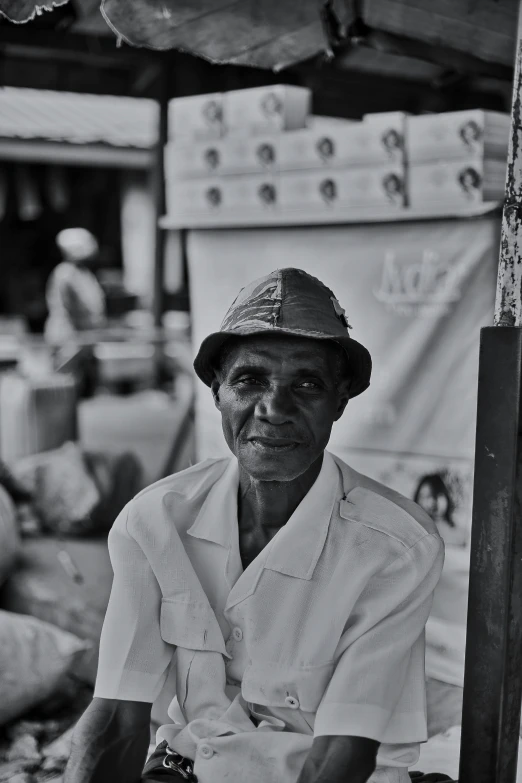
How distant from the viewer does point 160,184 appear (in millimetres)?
6684

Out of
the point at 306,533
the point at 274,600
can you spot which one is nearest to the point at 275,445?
the point at 306,533

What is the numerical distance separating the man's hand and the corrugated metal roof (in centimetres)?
858

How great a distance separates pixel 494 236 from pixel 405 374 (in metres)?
0.64

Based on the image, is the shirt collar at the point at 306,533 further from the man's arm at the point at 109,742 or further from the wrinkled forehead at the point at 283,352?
the man's arm at the point at 109,742

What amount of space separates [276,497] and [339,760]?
19.4 inches

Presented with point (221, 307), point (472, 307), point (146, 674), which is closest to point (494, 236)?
point (472, 307)

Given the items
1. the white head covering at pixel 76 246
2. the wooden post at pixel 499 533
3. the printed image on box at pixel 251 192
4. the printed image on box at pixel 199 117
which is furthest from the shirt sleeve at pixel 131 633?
the white head covering at pixel 76 246

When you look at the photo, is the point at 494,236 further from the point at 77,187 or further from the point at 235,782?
the point at 77,187

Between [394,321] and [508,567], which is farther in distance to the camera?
[394,321]

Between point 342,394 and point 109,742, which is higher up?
point 342,394

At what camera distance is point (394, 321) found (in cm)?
361

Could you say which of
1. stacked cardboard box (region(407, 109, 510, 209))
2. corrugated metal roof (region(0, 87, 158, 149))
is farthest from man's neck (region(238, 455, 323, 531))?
corrugated metal roof (region(0, 87, 158, 149))

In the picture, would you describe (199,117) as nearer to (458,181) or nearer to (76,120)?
(458,181)

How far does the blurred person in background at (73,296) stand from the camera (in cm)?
844
